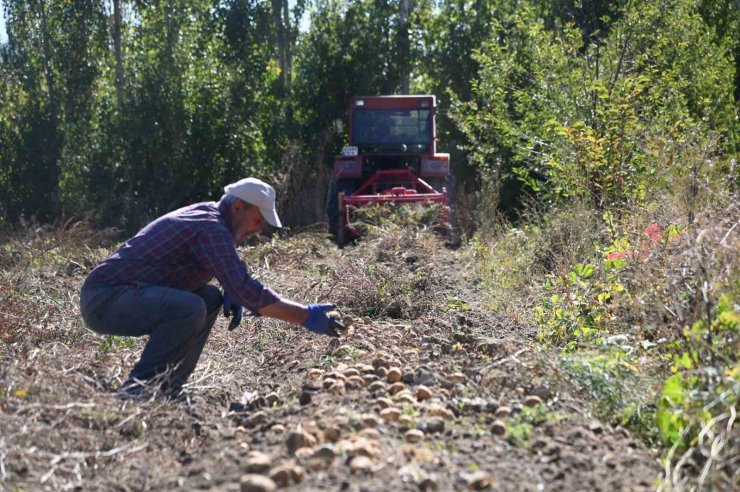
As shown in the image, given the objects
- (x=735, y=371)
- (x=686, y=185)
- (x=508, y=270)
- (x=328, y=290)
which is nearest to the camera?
(x=735, y=371)

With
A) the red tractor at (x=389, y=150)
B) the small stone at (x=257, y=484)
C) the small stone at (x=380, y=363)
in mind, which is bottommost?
the red tractor at (x=389, y=150)

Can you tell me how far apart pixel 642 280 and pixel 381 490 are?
3.05 metres

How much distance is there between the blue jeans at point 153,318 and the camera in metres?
5.84

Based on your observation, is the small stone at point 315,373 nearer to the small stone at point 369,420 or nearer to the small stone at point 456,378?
the small stone at point 456,378

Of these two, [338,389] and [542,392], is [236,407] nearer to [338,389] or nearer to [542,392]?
[338,389]

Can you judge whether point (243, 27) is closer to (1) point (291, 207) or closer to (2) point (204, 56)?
(2) point (204, 56)

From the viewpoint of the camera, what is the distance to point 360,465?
13.1 feet

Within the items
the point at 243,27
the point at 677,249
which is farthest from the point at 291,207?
the point at 677,249

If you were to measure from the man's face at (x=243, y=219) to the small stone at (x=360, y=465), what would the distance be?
2.21 m

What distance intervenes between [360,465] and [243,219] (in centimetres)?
230

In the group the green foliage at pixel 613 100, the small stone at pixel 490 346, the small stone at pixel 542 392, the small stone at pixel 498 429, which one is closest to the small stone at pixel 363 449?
the small stone at pixel 498 429

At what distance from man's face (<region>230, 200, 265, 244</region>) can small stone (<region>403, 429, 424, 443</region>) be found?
1.91 m

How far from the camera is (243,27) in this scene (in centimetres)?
2633

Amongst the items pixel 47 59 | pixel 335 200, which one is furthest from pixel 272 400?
pixel 47 59
